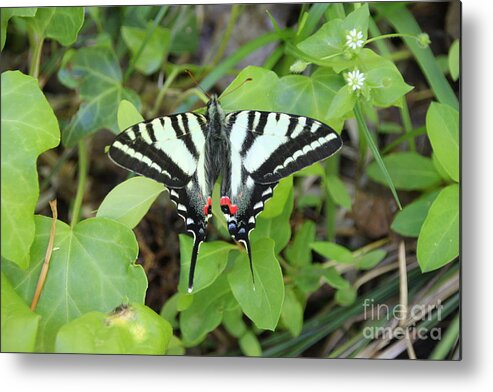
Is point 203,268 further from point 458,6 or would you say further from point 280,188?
point 458,6

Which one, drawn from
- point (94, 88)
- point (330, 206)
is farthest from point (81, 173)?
point (330, 206)

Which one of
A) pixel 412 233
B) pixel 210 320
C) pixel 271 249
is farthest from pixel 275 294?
pixel 412 233

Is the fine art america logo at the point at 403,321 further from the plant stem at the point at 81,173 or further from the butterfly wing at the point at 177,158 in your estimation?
the plant stem at the point at 81,173

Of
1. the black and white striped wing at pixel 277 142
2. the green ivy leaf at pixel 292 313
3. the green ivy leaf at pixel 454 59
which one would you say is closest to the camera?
the black and white striped wing at pixel 277 142

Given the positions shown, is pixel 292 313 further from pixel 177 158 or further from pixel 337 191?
pixel 177 158

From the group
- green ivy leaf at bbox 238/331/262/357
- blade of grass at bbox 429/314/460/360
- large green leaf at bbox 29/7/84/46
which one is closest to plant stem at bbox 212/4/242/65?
large green leaf at bbox 29/7/84/46

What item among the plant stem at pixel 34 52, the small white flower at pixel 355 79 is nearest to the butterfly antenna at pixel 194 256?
the small white flower at pixel 355 79

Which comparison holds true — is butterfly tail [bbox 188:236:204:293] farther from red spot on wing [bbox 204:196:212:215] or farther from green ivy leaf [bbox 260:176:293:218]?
green ivy leaf [bbox 260:176:293:218]
